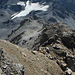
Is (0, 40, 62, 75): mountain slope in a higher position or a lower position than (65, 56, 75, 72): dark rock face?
higher

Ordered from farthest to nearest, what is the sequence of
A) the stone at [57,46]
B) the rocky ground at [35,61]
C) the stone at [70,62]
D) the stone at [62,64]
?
the stone at [57,46]
the stone at [70,62]
the stone at [62,64]
the rocky ground at [35,61]

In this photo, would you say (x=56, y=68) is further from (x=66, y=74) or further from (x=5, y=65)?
(x=5, y=65)

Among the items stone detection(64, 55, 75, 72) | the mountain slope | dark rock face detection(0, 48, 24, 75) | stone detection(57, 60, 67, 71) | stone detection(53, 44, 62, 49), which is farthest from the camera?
stone detection(53, 44, 62, 49)

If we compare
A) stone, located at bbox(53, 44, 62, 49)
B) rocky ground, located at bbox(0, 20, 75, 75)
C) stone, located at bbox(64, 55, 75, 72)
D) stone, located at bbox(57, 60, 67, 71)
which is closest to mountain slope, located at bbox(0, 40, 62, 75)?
rocky ground, located at bbox(0, 20, 75, 75)

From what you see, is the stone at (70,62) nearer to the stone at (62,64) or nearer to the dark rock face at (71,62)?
the dark rock face at (71,62)

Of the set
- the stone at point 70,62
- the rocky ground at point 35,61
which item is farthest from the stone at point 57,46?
the stone at point 70,62

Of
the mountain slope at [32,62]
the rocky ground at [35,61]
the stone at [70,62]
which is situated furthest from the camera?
the stone at [70,62]

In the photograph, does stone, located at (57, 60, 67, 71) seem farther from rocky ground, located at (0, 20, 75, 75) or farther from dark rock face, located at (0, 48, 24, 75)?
dark rock face, located at (0, 48, 24, 75)

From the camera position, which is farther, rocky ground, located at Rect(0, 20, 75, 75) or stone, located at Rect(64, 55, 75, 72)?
stone, located at Rect(64, 55, 75, 72)

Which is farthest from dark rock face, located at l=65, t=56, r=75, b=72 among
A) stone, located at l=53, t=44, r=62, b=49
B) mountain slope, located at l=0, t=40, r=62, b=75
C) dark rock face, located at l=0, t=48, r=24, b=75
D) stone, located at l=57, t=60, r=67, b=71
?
dark rock face, located at l=0, t=48, r=24, b=75

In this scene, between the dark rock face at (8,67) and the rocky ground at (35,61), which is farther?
the rocky ground at (35,61)

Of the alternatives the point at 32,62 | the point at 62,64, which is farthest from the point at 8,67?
the point at 62,64

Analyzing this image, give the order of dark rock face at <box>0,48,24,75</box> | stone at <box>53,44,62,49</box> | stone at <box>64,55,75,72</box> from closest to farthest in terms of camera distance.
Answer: dark rock face at <box>0,48,24,75</box> < stone at <box>64,55,75,72</box> < stone at <box>53,44,62,49</box>

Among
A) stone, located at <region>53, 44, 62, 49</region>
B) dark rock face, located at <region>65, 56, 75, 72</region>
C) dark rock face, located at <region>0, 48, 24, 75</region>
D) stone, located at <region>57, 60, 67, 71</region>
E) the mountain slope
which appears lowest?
stone, located at <region>53, 44, 62, 49</region>
